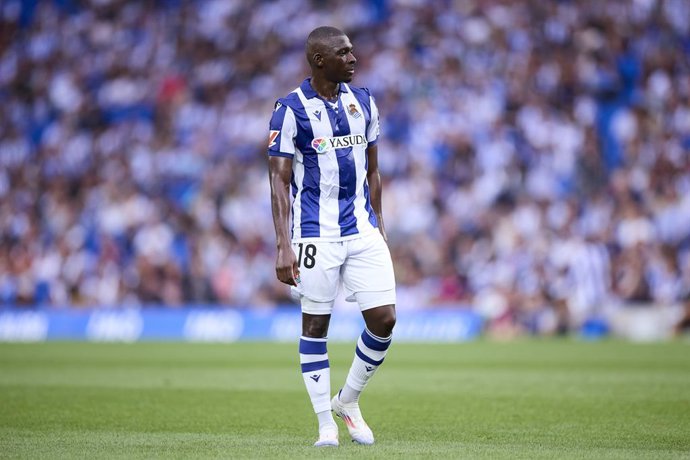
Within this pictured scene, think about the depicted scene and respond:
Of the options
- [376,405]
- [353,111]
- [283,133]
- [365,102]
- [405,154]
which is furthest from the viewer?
[405,154]

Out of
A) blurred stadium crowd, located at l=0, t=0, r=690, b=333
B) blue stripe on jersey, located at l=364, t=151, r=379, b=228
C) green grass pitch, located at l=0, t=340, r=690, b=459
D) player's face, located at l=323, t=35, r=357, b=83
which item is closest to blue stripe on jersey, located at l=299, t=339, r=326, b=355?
green grass pitch, located at l=0, t=340, r=690, b=459

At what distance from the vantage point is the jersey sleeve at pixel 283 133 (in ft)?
23.9

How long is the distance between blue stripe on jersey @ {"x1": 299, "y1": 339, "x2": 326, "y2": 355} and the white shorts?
0.21m

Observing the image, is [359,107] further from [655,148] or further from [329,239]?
[655,148]

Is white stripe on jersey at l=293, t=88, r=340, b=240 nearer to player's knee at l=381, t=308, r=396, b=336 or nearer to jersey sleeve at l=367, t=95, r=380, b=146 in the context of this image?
Answer: jersey sleeve at l=367, t=95, r=380, b=146

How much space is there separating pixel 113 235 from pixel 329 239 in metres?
18.5

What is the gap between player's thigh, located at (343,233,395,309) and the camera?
7.33m

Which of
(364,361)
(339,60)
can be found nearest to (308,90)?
(339,60)

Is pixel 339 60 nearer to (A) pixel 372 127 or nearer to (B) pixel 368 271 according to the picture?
(A) pixel 372 127

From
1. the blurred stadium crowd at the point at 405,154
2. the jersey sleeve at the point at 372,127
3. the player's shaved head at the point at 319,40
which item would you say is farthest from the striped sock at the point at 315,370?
the blurred stadium crowd at the point at 405,154

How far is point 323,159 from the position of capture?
289 inches

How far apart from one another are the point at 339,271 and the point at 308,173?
2.25ft

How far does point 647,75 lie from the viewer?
23.0 metres

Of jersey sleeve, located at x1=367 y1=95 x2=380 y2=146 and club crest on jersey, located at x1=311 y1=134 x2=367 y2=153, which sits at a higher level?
jersey sleeve, located at x1=367 y1=95 x2=380 y2=146
